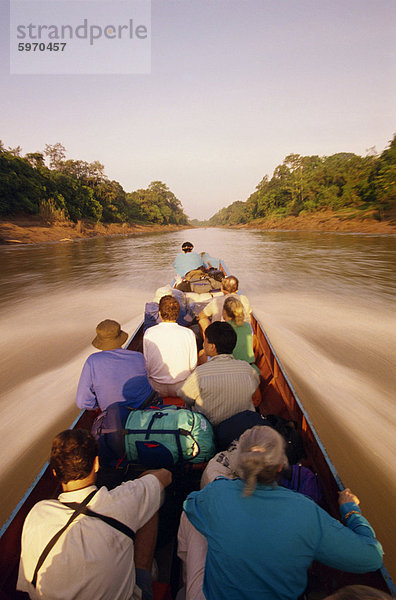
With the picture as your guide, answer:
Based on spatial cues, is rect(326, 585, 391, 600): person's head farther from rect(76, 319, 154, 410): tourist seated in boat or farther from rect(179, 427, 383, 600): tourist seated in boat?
rect(76, 319, 154, 410): tourist seated in boat

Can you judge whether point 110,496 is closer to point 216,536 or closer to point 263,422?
point 216,536

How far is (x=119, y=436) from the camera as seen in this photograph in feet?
5.95

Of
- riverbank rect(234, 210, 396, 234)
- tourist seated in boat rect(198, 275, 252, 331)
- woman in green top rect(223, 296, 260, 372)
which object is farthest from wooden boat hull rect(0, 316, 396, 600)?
riverbank rect(234, 210, 396, 234)

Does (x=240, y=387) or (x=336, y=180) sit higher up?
(x=336, y=180)

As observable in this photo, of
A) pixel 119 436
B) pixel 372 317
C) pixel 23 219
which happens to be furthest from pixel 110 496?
pixel 23 219

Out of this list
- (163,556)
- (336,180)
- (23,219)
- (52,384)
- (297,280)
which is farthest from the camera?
(336,180)

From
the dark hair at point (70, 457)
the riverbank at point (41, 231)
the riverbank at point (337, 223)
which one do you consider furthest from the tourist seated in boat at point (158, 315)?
the riverbank at point (337, 223)

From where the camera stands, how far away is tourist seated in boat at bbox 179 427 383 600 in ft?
3.13

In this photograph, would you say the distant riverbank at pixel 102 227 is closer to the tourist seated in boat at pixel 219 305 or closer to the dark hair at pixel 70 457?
the tourist seated in boat at pixel 219 305

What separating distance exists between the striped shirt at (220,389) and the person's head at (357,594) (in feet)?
4.18

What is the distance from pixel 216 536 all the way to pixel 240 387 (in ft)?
3.33

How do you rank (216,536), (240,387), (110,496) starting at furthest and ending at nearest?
(240,387) → (110,496) → (216,536)

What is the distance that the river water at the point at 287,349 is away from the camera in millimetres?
2789

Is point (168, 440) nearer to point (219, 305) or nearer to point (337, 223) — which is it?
point (219, 305)
